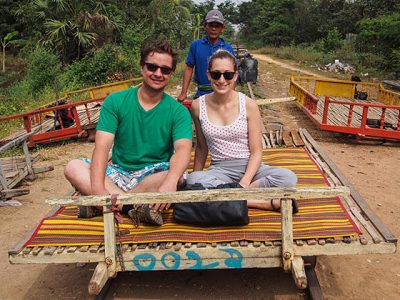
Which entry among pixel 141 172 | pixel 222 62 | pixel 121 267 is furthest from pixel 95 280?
pixel 222 62

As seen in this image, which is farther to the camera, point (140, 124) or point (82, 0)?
point (82, 0)

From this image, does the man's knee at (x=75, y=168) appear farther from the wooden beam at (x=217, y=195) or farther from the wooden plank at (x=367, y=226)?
the wooden plank at (x=367, y=226)

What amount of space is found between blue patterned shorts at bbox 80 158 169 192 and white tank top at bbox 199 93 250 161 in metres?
0.45

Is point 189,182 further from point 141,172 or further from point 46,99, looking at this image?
point 46,99

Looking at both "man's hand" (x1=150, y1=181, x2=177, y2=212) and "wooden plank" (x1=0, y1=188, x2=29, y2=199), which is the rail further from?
"man's hand" (x1=150, y1=181, x2=177, y2=212)

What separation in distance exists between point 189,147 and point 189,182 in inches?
12.5

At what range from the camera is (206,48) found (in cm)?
525

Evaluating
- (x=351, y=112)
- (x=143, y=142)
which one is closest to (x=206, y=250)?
(x=143, y=142)

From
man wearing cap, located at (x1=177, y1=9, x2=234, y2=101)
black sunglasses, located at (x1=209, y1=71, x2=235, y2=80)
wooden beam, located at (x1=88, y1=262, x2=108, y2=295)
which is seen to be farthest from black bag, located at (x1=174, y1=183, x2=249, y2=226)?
man wearing cap, located at (x1=177, y1=9, x2=234, y2=101)

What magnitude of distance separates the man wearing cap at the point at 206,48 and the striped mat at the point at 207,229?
2445 millimetres

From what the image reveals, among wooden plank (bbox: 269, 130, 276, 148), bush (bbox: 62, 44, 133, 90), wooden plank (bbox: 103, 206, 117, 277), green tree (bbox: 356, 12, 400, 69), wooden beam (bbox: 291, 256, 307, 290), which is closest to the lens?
wooden beam (bbox: 291, 256, 307, 290)

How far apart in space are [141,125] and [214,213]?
0.91 m

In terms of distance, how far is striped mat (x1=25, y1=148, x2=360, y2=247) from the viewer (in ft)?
9.55

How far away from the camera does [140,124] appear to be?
3.27 metres
